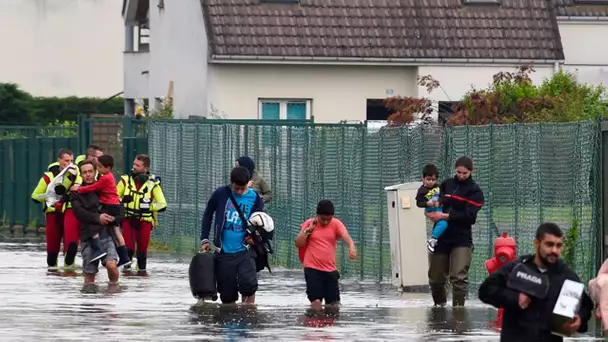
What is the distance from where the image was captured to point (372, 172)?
24.6 m

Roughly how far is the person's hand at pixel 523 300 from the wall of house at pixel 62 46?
61.8 metres

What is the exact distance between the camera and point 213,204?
62.2 feet

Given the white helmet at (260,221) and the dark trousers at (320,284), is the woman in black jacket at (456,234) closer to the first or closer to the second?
the dark trousers at (320,284)

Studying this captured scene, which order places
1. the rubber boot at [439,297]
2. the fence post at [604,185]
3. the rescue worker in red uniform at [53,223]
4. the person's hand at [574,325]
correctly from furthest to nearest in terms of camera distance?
the rescue worker in red uniform at [53,223]
the rubber boot at [439,297]
the fence post at [604,185]
the person's hand at [574,325]

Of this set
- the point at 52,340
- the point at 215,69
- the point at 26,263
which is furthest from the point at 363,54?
the point at 52,340

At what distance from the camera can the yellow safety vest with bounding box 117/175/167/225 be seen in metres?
25.2

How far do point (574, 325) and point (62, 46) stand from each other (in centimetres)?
6290

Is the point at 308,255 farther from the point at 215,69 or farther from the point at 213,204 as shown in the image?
the point at 215,69

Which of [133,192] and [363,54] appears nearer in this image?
[133,192]

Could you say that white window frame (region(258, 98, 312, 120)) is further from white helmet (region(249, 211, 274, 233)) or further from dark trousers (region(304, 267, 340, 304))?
white helmet (region(249, 211, 274, 233))

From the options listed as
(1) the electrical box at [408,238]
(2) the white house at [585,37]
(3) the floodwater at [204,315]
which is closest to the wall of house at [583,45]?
(2) the white house at [585,37]

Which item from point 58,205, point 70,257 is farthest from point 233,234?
point 70,257

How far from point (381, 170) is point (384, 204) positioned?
0.45 meters

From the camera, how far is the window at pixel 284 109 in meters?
39.6
